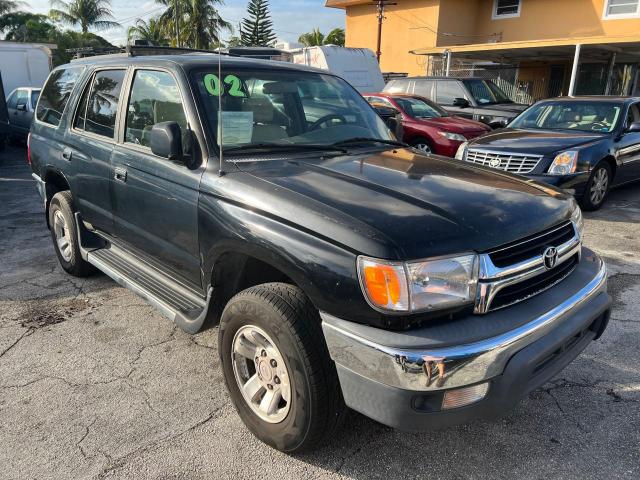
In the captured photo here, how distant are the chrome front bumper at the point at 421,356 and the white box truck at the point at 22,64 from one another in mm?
19269

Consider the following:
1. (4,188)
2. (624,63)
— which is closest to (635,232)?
(4,188)

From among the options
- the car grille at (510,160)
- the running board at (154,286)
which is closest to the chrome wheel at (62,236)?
the running board at (154,286)

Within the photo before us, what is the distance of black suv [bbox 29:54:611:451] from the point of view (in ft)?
6.69

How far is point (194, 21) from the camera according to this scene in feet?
119

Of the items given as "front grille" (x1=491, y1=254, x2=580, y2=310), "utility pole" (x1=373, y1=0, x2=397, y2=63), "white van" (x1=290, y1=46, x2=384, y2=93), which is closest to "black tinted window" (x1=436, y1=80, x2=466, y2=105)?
"white van" (x1=290, y1=46, x2=384, y2=93)

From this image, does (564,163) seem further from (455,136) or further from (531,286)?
(531,286)

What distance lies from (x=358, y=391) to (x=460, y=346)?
449 mm

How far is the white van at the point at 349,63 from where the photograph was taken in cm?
1492

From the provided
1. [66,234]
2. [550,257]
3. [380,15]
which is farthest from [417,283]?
[380,15]

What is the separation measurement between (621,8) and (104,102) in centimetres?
2266

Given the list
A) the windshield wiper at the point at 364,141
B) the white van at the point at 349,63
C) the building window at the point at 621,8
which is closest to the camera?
the windshield wiper at the point at 364,141

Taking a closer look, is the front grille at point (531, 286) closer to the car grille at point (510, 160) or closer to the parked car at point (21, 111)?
the car grille at point (510, 160)

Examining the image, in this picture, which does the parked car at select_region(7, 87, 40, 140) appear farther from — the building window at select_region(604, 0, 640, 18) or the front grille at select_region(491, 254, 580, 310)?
the building window at select_region(604, 0, 640, 18)

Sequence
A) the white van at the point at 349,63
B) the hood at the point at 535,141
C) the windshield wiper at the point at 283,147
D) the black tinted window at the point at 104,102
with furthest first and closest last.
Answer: the white van at the point at 349,63, the hood at the point at 535,141, the black tinted window at the point at 104,102, the windshield wiper at the point at 283,147
